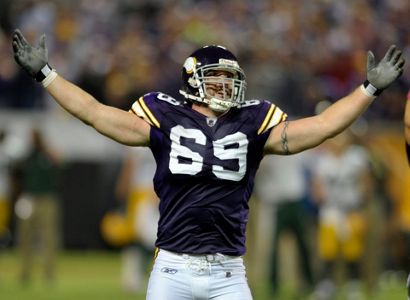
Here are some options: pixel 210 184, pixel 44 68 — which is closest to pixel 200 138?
pixel 210 184

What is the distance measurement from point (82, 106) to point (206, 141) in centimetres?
66

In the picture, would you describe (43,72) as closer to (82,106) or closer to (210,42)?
(82,106)

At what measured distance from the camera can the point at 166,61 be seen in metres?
18.4

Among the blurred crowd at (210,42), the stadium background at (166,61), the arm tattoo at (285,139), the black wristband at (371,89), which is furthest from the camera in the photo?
the blurred crowd at (210,42)

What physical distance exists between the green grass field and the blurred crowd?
7.01 feet

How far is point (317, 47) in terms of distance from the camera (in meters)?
19.5

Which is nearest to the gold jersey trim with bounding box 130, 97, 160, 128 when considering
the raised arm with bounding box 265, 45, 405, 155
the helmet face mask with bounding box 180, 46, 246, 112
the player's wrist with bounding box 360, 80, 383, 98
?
the helmet face mask with bounding box 180, 46, 246, 112

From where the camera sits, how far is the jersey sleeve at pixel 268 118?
6250 millimetres

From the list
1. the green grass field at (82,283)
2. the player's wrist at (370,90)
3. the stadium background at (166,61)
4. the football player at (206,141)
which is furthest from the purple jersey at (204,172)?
the stadium background at (166,61)

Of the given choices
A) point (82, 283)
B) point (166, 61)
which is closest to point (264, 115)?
point (82, 283)

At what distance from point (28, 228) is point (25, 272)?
0.72 m

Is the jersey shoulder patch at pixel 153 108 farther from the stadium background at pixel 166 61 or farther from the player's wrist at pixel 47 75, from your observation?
the stadium background at pixel 166 61

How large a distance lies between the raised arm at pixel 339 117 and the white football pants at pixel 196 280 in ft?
2.18

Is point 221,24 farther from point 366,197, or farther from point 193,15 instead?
point 366,197
